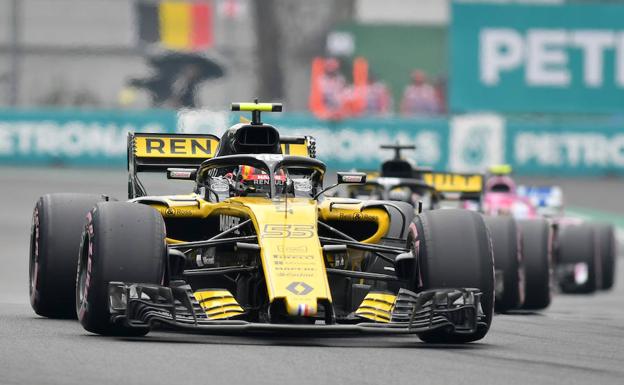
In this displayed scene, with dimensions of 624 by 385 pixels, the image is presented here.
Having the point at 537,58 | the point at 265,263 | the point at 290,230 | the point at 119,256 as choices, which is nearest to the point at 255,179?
the point at 290,230

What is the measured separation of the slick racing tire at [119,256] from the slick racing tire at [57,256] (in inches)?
65.5

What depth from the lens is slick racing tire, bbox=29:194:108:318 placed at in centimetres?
1212

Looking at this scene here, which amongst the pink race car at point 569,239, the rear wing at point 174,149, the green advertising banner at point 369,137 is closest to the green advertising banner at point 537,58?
the green advertising banner at point 369,137

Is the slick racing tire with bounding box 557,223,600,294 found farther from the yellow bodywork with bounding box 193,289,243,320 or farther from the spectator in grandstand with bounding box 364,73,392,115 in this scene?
the spectator in grandstand with bounding box 364,73,392,115

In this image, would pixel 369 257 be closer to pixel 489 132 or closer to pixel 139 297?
pixel 139 297

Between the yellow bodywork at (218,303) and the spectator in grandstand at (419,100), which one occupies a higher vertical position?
the spectator in grandstand at (419,100)

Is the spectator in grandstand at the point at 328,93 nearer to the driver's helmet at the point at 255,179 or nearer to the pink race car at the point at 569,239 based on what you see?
the pink race car at the point at 569,239

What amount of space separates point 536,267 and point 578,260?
6.35 metres

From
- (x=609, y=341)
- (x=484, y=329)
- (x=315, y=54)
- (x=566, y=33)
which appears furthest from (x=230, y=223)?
(x=315, y=54)

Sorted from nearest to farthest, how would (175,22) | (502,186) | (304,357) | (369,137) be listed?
1. (304,357)
2. (502,186)
3. (369,137)
4. (175,22)

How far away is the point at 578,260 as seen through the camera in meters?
22.5

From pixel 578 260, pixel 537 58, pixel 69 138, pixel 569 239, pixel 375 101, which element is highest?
pixel 537 58

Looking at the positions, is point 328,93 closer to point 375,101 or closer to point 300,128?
point 375,101

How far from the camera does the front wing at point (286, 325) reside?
10031 mm
